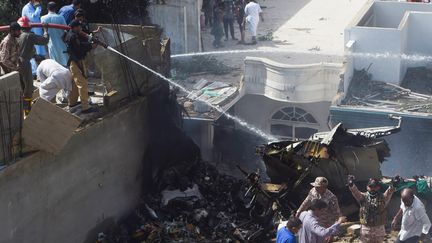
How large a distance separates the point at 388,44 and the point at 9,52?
11.2 meters

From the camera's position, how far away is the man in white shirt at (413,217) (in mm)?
11656

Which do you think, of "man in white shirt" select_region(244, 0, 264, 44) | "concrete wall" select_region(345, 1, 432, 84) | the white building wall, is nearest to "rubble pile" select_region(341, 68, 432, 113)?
"concrete wall" select_region(345, 1, 432, 84)

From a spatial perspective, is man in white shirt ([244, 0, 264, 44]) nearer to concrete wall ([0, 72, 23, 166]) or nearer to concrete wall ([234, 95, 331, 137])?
concrete wall ([234, 95, 331, 137])

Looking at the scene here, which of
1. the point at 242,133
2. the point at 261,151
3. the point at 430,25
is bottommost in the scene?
the point at 242,133

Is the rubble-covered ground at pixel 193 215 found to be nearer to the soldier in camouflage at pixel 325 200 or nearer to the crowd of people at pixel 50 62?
the soldier in camouflage at pixel 325 200

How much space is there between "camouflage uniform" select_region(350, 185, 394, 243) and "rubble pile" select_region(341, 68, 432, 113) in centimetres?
795

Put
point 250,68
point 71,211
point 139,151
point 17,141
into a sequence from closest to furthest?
point 17,141, point 71,211, point 139,151, point 250,68

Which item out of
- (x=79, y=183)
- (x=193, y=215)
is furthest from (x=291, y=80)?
(x=79, y=183)

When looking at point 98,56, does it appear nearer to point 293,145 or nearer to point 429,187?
point 293,145

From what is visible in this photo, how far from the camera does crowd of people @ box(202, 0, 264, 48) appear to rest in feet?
76.0

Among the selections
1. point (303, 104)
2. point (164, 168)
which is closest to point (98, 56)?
point (164, 168)

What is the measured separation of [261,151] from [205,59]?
307 inches

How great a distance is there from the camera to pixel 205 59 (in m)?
21.9

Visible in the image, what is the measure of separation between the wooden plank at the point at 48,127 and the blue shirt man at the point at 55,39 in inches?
104
